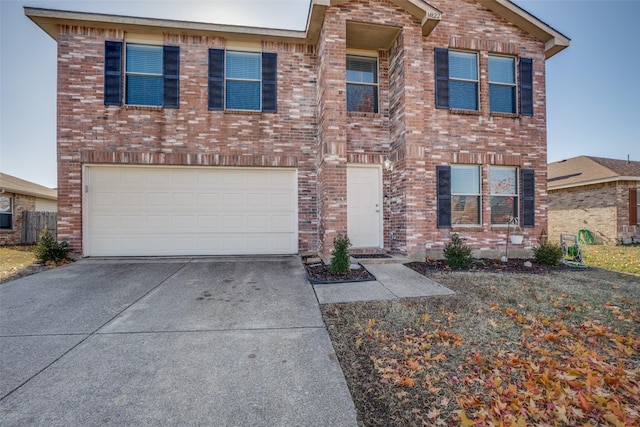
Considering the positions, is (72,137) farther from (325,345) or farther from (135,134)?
(325,345)

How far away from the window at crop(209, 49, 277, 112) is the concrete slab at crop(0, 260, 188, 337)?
14.0ft

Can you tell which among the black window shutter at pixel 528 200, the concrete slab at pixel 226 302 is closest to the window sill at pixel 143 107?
the concrete slab at pixel 226 302

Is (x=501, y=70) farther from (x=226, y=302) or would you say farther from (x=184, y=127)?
(x=226, y=302)

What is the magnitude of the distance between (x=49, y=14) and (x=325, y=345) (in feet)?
30.3

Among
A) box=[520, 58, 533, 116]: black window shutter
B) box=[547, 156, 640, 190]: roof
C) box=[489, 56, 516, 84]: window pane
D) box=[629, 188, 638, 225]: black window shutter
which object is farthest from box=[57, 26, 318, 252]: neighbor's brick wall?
box=[629, 188, 638, 225]: black window shutter

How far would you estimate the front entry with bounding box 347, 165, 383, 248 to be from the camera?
278 inches

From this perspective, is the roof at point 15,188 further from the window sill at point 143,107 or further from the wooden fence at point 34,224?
the window sill at point 143,107

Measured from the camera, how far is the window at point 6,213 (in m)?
11.4

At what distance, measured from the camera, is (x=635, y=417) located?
1927mm

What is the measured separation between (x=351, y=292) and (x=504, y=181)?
5.71 metres

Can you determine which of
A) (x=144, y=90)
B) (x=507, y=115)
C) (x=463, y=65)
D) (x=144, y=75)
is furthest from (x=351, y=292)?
(x=144, y=75)

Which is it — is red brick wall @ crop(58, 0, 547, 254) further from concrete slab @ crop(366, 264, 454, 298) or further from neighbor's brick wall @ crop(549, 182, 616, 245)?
neighbor's brick wall @ crop(549, 182, 616, 245)

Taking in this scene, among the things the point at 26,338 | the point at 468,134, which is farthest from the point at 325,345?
the point at 468,134

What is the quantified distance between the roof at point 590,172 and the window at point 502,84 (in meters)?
8.63
